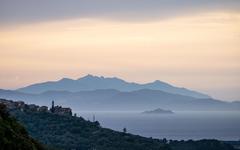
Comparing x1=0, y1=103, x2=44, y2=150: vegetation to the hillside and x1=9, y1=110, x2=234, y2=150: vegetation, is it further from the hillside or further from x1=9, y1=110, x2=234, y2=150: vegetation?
x1=9, y1=110, x2=234, y2=150: vegetation

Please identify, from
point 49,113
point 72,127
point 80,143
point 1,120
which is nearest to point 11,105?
point 49,113

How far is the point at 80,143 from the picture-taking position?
7156cm

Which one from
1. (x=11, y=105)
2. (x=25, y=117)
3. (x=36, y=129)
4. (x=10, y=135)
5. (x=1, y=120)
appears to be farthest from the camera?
(x=11, y=105)

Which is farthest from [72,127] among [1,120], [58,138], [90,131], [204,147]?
[1,120]

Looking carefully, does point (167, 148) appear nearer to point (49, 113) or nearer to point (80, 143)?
point (80, 143)

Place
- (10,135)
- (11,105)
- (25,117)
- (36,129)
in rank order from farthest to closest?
(11,105) → (25,117) → (36,129) → (10,135)

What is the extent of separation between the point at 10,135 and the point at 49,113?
Result: 62533 millimetres

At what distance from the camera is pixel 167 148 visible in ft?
248

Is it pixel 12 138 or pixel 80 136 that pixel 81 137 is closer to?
pixel 80 136

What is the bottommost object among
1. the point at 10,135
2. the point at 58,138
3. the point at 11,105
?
the point at 10,135

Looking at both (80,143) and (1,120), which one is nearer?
(1,120)

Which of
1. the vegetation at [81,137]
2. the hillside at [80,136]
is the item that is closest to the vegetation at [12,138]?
the hillside at [80,136]

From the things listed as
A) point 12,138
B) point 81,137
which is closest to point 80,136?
point 81,137

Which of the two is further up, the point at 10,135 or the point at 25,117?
the point at 25,117
